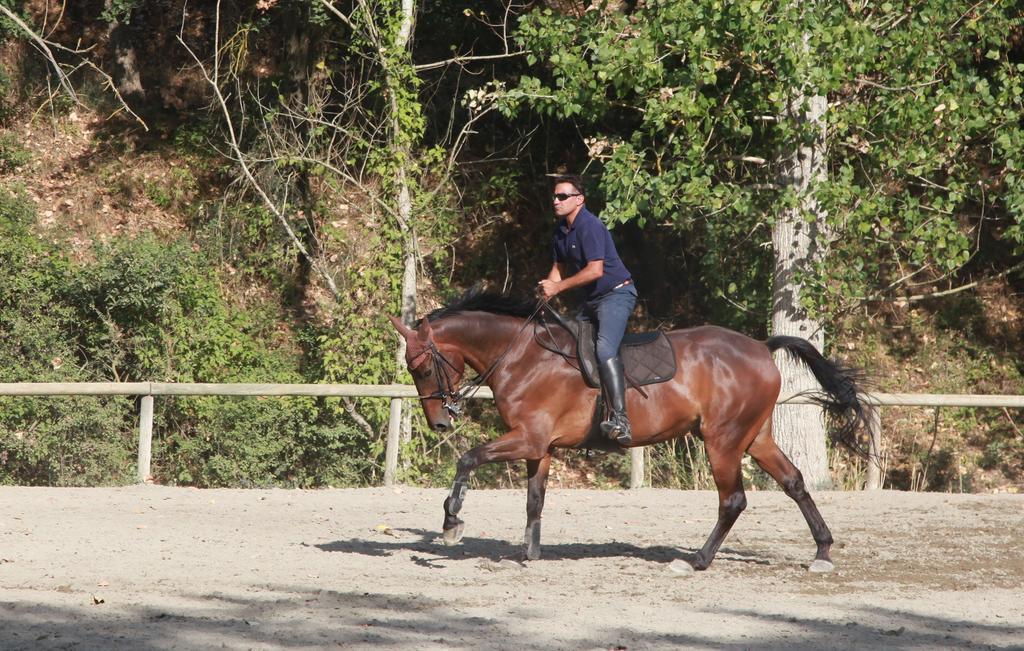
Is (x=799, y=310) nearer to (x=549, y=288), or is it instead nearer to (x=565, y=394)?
(x=565, y=394)

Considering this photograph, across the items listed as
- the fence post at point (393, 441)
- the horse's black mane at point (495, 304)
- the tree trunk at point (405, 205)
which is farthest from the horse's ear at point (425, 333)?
the tree trunk at point (405, 205)

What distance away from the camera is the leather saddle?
359 inches

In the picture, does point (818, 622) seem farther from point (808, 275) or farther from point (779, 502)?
point (808, 275)

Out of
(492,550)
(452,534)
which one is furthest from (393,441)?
(452,534)

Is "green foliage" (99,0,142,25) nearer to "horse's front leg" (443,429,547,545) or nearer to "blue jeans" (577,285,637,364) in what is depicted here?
"blue jeans" (577,285,637,364)

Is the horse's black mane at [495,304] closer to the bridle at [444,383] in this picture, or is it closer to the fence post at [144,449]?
the bridle at [444,383]

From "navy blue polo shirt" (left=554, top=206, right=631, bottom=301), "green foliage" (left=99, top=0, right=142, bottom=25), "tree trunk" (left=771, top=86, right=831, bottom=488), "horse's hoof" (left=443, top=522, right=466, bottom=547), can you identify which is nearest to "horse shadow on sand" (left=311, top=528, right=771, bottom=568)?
"horse's hoof" (left=443, top=522, right=466, bottom=547)

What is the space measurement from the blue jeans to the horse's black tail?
1414 mm

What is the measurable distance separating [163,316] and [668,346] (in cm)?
1072

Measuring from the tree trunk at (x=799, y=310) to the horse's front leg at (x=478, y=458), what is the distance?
6.87 m

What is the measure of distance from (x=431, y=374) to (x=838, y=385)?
340cm

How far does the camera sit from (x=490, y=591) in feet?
26.5

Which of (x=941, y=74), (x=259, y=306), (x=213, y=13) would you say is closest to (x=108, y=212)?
(x=259, y=306)

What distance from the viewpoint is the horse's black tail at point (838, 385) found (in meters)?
9.86
